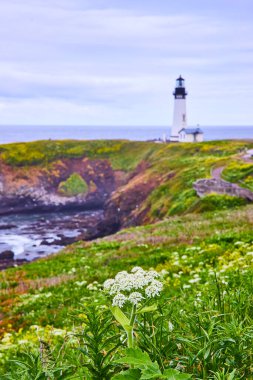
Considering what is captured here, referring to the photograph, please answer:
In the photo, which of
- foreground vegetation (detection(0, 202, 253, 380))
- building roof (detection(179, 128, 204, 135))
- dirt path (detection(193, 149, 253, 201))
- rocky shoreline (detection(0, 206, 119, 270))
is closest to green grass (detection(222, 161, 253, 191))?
dirt path (detection(193, 149, 253, 201))

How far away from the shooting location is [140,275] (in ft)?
10.6

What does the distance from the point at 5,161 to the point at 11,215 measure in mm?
17594

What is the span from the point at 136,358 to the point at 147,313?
1271 mm

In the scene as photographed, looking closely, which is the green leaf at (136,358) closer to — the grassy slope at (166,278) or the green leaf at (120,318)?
the green leaf at (120,318)

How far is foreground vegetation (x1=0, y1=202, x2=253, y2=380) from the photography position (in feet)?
10.2

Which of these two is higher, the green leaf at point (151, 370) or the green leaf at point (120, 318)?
the green leaf at point (120, 318)

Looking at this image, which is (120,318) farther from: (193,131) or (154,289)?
(193,131)

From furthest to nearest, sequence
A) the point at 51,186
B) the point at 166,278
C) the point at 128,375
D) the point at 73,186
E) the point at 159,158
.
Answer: the point at 73,186 → the point at 51,186 → the point at 159,158 → the point at 166,278 → the point at 128,375

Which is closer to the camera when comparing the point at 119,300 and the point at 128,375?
the point at 128,375

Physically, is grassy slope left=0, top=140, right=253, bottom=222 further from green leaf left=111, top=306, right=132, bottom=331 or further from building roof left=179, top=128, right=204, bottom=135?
green leaf left=111, top=306, right=132, bottom=331

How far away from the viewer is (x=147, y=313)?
3705 millimetres

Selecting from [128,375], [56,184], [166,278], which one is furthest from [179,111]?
[128,375]

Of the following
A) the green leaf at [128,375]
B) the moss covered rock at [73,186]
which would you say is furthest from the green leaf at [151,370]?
the moss covered rock at [73,186]

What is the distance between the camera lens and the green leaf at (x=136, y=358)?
2.37 meters
